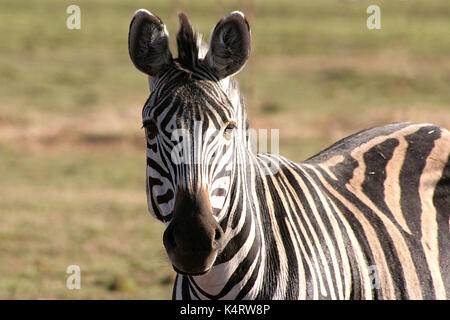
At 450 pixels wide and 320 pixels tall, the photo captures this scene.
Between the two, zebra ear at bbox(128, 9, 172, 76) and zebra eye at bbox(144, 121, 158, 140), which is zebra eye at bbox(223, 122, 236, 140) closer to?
zebra eye at bbox(144, 121, 158, 140)

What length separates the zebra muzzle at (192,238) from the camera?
2908 millimetres

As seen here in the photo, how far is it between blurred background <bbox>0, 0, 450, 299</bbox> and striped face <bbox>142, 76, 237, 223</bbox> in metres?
0.47

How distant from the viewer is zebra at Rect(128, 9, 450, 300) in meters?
3.13

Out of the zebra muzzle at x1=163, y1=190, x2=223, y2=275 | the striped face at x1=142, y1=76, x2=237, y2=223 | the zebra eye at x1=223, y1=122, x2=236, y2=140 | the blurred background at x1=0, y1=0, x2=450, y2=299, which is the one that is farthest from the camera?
the blurred background at x1=0, y1=0, x2=450, y2=299

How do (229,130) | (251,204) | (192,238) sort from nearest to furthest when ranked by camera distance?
(192,238)
(229,130)
(251,204)

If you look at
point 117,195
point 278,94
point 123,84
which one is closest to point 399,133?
point 117,195

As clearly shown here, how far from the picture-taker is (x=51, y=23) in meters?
35.4

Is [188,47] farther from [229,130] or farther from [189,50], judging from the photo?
[229,130]

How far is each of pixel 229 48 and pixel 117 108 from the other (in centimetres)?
1604

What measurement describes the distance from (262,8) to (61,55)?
17.3 meters

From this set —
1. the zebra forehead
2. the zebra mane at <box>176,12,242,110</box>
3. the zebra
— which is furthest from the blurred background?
the zebra mane at <box>176,12,242,110</box>

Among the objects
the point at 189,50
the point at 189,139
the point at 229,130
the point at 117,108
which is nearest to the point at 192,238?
the point at 189,139

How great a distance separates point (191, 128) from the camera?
3.15m

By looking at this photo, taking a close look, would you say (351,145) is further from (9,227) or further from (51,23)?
(51,23)
